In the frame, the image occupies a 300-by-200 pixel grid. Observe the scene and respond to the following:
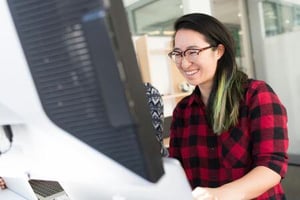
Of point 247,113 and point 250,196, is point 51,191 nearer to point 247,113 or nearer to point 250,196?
point 250,196

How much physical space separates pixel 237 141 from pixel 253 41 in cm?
324

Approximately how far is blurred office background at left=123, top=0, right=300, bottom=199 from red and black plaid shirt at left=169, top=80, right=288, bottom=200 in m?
1.92

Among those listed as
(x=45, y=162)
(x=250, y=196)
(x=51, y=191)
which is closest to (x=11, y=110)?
(x=45, y=162)

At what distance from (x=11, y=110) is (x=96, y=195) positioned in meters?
0.18

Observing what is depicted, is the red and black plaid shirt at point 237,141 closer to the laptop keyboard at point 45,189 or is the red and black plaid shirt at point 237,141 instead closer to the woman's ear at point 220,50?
the woman's ear at point 220,50

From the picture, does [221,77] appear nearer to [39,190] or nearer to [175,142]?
[175,142]

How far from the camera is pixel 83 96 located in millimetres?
352

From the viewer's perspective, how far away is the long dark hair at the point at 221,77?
103cm

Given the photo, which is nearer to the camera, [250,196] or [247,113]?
[250,196]

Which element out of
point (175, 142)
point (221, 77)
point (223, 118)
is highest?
point (221, 77)

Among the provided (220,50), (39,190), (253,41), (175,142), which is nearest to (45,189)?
(39,190)

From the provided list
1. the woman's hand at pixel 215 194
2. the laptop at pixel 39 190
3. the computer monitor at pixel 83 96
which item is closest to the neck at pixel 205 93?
the woman's hand at pixel 215 194

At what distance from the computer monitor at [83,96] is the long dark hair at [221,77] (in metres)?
0.64

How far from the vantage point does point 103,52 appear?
314 millimetres
